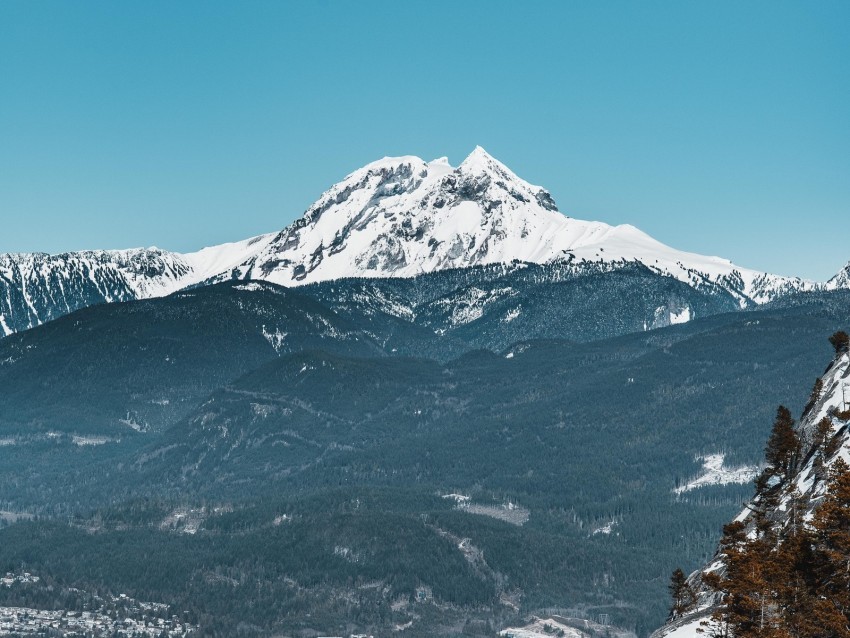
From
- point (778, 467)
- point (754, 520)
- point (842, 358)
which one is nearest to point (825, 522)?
point (754, 520)

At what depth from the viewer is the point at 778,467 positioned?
136 meters

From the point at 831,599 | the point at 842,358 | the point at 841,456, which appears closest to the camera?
the point at 831,599

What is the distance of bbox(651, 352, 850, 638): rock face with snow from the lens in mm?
110562

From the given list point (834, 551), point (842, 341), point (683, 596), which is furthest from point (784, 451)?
point (834, 551)

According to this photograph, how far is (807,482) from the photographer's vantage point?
118 m

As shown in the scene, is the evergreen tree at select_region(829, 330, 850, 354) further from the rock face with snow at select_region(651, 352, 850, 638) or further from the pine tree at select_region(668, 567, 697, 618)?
the pine tree at select_region(668, 567, 697, 618)

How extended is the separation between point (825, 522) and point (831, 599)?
23.6 feet

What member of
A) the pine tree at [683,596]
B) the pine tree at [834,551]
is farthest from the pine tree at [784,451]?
the pine tree at [834,551]

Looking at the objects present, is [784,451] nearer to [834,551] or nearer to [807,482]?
[807,482]

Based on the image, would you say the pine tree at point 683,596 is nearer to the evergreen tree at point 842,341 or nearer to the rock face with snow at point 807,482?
the rock face with snow at point 807,482

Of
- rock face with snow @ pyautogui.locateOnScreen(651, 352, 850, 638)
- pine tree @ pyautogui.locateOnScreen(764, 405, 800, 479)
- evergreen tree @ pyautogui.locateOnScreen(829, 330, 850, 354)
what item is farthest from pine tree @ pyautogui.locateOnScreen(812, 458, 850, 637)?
evergreen tree @ pyautogui.locateOnScreen(829, 330, 850, 354)

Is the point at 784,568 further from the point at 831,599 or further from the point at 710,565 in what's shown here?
the point at 710,565

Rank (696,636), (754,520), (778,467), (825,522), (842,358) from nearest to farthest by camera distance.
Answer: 1. (825,522)
2. (696,636)
3. (754,520)
4. (778,467)
5. (842,358)

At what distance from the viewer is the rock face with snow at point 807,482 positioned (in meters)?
111
